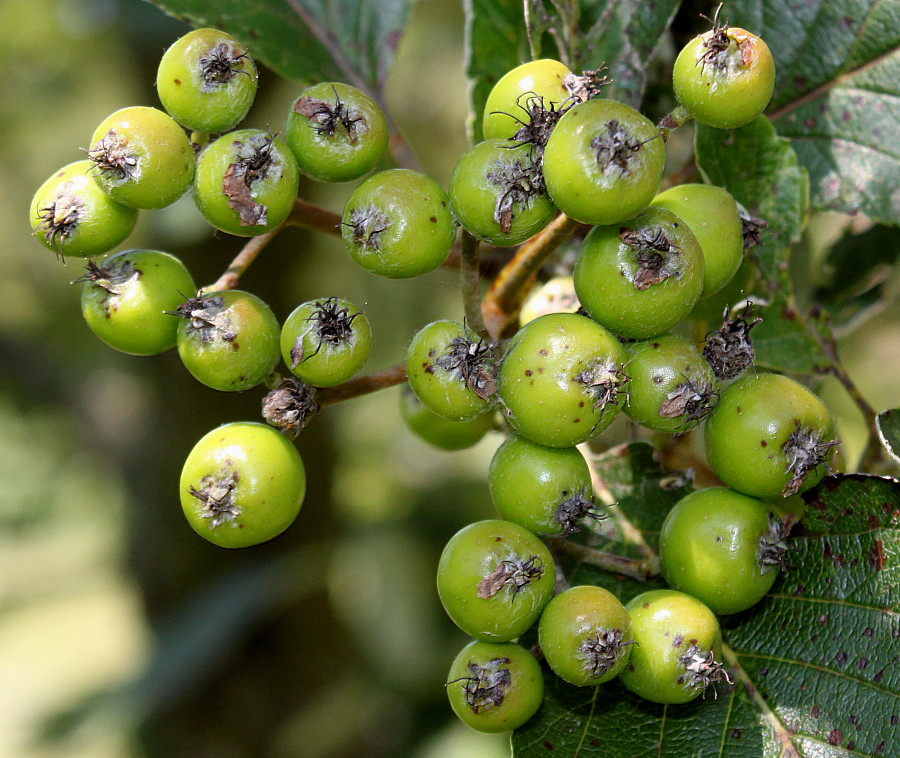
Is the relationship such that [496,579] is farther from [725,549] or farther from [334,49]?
[334,49]

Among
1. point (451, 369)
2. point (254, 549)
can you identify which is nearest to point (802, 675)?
point (451, 369)

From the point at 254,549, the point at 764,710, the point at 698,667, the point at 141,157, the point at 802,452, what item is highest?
the point at 141,157

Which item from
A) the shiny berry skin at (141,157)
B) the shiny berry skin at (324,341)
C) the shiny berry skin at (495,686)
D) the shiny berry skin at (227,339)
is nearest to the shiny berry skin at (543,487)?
the shiny berry skin at (495,686)

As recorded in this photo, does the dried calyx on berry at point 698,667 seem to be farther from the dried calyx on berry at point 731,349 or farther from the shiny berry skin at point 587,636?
the dried calyx on berry at point 731,349

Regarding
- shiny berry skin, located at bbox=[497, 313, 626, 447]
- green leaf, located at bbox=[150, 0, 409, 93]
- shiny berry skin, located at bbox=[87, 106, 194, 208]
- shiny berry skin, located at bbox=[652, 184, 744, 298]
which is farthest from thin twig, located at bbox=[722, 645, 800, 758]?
green leaf, located at bbox=[150, 0, 409, 93]

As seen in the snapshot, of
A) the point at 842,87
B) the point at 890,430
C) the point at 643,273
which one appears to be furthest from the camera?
the point at 842,87

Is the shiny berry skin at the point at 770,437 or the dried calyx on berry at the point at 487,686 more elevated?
the shiny berry skin at the point at 770,437
